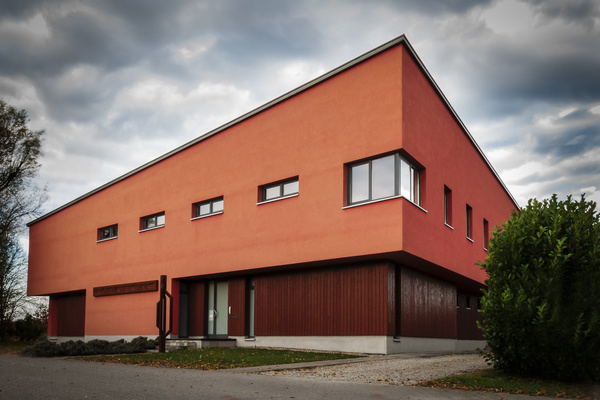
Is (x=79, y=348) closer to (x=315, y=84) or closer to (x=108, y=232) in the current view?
(x=108, y=232)

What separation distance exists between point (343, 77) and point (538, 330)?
11.6 meters

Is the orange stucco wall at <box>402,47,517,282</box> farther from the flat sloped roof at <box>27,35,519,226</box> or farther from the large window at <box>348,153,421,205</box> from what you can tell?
the large window at <box>348,153,421,205</box>

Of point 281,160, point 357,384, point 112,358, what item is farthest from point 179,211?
point 357,384

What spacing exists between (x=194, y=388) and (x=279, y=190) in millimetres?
12241

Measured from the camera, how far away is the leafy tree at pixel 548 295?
9055 millimetres

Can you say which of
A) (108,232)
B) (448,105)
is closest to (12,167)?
(108,232)

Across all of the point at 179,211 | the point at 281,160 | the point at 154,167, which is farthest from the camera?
the point at 154,167

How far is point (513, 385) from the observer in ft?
29.2

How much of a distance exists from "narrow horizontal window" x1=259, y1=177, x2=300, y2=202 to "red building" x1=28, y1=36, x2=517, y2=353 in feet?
0.18

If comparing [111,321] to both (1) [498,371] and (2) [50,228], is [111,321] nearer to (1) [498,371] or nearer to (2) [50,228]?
(2) [50,228]

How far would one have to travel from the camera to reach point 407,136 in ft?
56.0

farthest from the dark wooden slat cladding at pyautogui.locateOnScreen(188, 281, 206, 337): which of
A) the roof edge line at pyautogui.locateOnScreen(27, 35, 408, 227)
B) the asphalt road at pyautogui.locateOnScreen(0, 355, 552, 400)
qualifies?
the asphalt road at pyautogui.locateOnScreen(0, 355, 552, 400)

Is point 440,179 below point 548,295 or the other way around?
the other way around

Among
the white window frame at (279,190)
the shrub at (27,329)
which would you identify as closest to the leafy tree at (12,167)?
the shrub at (27,329)
